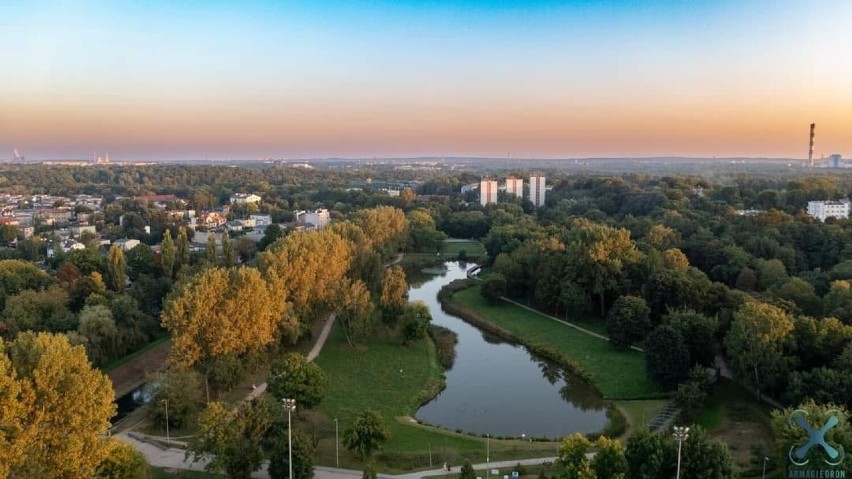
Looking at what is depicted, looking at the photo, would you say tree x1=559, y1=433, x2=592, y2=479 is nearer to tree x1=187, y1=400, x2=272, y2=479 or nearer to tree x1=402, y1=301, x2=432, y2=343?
tree x1=187, y1=400, x2=272, y2=479

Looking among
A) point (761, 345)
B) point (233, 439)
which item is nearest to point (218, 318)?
point (233, 439)

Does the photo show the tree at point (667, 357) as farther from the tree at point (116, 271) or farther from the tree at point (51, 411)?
the tree at point (116, 271)

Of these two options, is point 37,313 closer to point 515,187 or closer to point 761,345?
point 761,345

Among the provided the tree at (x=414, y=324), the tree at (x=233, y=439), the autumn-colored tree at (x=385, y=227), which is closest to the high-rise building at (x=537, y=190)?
the autumn-colored tree at (x=385, y=227)

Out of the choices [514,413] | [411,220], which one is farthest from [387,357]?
[411,220]

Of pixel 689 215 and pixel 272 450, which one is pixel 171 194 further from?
pixel 272 450

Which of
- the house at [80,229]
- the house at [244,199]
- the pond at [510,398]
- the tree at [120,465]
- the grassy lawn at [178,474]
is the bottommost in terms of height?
the pond at [510,398]
